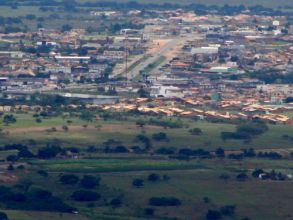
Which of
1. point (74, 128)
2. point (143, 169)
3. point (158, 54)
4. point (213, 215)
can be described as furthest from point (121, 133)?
point (158, 54)

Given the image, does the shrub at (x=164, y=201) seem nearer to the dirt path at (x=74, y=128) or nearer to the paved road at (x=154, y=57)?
the dirt path at (x=74, y=128)

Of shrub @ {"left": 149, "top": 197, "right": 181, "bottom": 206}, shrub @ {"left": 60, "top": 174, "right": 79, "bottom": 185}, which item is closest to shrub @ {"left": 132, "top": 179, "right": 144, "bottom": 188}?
shrub @ {"left": 60, "top": 174, "right": 79, "bottom": 185}

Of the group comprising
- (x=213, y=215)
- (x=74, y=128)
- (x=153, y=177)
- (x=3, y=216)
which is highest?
(x=3, y=216)

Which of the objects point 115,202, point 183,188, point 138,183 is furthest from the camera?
point 138,183

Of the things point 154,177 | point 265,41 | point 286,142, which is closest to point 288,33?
point 265,41

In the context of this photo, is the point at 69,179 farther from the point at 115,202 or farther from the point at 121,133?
the point at 121,133

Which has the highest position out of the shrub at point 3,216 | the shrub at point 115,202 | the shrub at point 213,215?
the shrub at point 3,216

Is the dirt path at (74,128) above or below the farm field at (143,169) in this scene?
below

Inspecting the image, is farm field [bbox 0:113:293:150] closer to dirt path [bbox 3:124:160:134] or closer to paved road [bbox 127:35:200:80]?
dirt path [bbox 3:124:160:134]

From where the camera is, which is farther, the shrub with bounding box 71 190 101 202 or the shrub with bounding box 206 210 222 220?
the shrub with bounding box 71 190 101 202

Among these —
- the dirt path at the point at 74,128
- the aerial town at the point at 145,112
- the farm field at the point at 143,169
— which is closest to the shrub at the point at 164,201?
the aerial town at the point at 145,112

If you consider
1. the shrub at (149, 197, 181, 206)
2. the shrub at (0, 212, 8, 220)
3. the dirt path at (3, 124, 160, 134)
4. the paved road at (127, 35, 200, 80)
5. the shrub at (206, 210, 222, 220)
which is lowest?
the paved road at (127, 35, 200, 80)

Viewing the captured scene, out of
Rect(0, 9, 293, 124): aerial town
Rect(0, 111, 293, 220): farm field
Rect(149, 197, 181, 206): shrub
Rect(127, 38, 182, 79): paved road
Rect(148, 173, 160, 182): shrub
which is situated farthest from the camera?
Rect(127, 38, 182, 79): paved road
